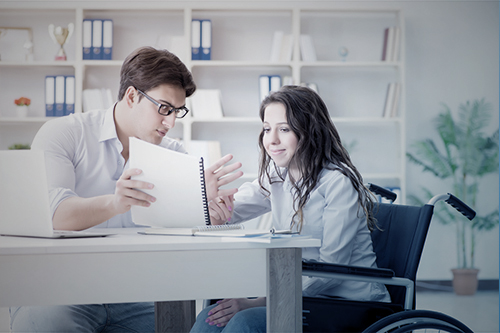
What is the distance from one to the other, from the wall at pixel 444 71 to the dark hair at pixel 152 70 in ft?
7.94

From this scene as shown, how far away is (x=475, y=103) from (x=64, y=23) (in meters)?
3.54

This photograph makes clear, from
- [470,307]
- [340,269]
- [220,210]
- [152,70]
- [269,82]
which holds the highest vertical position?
[269,82]

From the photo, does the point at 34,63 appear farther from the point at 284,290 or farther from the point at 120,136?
the point at 284,290

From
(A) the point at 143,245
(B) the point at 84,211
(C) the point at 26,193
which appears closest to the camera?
(A) the point at 143,245

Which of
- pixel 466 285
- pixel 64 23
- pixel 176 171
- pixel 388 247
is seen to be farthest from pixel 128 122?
pixel 466 285

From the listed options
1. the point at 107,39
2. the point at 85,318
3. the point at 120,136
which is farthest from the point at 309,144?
the point at 107,39

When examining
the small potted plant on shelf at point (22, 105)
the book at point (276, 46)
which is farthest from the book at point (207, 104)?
the small potted plant on shelf at point (22, 105)

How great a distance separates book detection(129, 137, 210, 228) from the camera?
1.10m

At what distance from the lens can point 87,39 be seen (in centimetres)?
349

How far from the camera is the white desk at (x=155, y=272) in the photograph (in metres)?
0.82

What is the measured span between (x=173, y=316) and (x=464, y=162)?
319 centimetres

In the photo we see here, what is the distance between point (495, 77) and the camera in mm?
3885

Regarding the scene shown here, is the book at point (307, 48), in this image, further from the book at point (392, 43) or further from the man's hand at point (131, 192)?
the man's hand at point (131, 192)

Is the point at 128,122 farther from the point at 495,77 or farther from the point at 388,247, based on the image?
the point at 495,77
